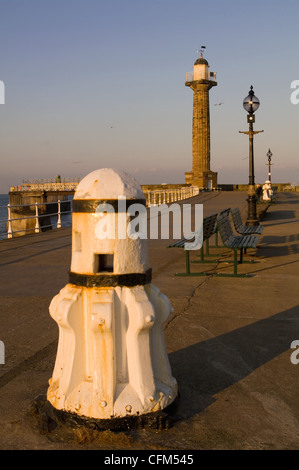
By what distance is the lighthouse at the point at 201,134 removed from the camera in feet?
209

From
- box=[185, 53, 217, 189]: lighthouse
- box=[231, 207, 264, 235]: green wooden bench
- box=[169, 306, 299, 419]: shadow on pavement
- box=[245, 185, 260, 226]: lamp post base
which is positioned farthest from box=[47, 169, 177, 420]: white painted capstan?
box=[185, 53, 217, 189]: lighthouse

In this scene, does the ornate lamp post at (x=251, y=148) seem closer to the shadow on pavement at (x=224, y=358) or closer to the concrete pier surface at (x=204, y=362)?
the concrete pier surface at (x=204, y=362)

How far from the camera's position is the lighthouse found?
63.8m

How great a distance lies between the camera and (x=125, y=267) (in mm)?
3229

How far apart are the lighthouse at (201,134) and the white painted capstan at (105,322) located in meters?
60.6

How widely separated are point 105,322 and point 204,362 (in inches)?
59.8

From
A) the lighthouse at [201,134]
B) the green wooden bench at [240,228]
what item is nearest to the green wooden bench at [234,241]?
the green wooden bench at [240,228]

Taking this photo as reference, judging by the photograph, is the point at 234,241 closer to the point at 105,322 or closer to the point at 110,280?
the point at 110,280

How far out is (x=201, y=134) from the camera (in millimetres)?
64250

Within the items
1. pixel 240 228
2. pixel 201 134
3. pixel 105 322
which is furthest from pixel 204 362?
pixel 201 134

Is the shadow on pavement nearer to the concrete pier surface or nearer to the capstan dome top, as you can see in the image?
the concrete pier surface

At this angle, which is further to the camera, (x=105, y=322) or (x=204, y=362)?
(x=204, y=362)

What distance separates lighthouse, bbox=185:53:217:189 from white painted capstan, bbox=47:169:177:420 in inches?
2385
